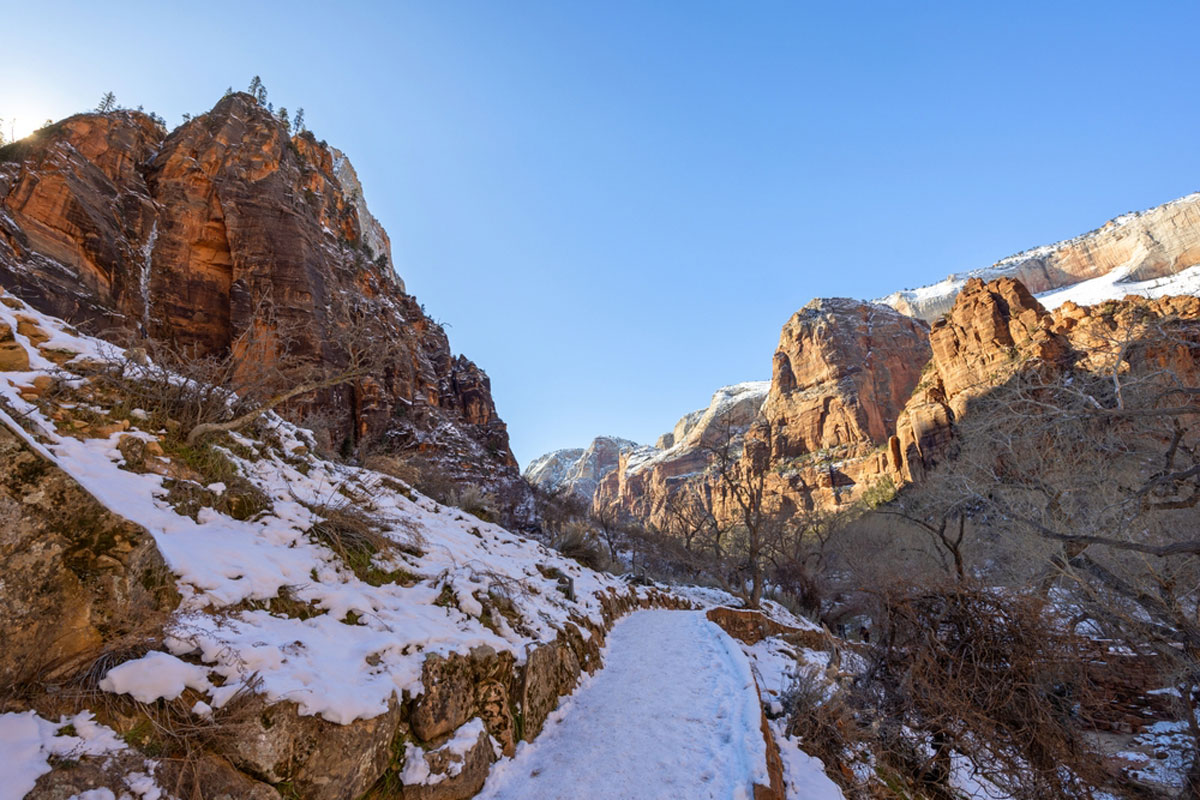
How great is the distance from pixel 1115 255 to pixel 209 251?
510ft

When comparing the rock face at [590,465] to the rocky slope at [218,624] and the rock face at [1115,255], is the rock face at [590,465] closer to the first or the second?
the rock face at [1115,255]

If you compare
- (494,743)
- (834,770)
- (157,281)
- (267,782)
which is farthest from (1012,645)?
(157,281)

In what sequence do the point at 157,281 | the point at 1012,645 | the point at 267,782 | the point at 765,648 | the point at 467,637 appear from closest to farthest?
the point at 267,782
the point at 467,637
the point at 1012,645
the point at 765,648
the point at 157,281

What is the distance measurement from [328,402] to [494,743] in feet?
75.4

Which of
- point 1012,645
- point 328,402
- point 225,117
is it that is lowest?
point 1012,645

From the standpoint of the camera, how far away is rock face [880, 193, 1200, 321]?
Result: 96125 millimetres

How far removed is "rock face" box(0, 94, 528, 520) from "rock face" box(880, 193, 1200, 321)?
10640 cm

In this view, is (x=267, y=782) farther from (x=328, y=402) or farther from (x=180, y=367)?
(x=328, y=402)

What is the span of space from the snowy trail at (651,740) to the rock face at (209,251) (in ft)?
48.6

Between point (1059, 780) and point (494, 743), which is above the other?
point (494, 743)

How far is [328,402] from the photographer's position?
75.0ft

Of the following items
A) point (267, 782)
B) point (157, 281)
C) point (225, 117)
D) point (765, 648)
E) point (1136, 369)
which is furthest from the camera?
point (225, 117)

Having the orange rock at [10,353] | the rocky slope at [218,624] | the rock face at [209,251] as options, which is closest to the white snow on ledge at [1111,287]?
the rock face at [209,251]

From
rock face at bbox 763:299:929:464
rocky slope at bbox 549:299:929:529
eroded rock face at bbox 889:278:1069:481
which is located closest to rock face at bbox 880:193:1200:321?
rock face at bbox 763:299:929:464
